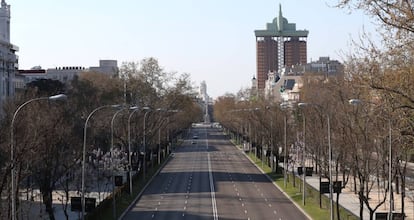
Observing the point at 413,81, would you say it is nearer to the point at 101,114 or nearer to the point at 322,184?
the point at 322,184

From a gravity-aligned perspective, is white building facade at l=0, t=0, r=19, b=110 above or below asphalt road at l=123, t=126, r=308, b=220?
above

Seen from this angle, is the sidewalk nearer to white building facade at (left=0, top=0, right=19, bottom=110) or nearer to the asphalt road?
the asphalt road

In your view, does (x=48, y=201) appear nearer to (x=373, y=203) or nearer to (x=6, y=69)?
(x=373, y=203)

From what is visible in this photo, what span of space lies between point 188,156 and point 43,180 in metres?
72.9

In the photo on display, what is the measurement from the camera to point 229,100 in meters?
195

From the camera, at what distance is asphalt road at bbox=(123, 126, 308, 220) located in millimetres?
48312

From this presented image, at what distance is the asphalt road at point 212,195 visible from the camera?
48.3m

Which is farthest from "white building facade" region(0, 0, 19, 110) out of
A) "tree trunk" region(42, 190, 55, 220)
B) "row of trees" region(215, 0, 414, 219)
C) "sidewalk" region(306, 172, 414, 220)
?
"tree trunk" region(42, 190, 55, 220)

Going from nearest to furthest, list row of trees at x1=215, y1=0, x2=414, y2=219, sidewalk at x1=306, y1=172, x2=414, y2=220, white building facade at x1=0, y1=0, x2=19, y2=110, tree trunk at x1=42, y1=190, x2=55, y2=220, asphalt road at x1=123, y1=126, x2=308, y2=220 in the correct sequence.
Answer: row of trees at x1=215, y1=0, x2=414, y2=219 < tree trunk at x1=42, y1=190, x2=55, y2=220 < sidewalk at x1=306, y1=172, x2=414, y2=220 < asphalt road at x1=123, y1=126, x2=308, y2=220 < white building facade at x1=0, y1=0, x2=19, y2=110

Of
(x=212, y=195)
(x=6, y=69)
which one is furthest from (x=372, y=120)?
(x=6, y=69)

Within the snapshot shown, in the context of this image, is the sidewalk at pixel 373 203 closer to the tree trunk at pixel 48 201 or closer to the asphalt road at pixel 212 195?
the asphalt road at pixel 212 195

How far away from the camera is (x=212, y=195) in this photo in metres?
59.9

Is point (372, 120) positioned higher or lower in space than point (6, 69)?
lower

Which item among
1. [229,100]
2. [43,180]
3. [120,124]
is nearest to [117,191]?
[43,180]
